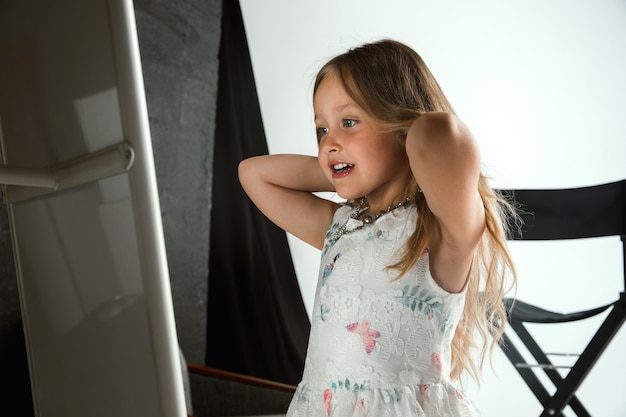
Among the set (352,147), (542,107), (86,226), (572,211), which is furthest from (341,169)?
(542,107)

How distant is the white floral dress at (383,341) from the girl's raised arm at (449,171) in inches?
4.0

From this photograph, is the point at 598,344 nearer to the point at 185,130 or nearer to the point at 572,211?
the point at 572,211

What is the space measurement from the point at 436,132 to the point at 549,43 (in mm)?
1916

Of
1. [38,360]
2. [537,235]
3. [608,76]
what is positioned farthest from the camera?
[608,76]

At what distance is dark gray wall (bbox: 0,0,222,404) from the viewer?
2.56 meters

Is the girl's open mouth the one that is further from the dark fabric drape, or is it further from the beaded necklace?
the dark fabric drape

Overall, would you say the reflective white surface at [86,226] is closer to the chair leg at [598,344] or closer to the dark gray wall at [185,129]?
the chair leg at [598,344]

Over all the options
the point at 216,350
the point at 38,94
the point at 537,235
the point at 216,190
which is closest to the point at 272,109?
the point at 216,190

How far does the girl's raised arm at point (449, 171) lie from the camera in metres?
0.76

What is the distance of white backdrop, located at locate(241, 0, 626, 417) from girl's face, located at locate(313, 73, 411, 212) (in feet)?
4.49

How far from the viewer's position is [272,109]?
276 centimetres

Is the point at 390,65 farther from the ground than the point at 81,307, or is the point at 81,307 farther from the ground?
the point at 390,65

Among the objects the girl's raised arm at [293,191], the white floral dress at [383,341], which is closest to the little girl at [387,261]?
the white floral dress at [383,341]

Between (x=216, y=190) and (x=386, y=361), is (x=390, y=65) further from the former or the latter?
(x=216, y=190)
